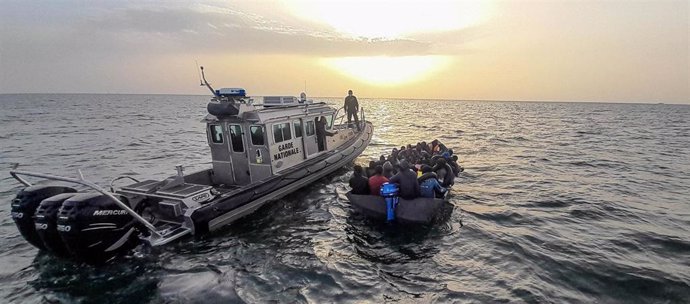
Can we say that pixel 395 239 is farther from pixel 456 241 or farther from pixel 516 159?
pixel 516 159

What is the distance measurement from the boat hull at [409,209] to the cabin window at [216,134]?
480 cm

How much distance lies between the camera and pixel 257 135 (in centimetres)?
1043

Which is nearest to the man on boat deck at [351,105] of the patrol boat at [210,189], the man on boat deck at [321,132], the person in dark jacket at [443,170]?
the patrol boat at [210,189]

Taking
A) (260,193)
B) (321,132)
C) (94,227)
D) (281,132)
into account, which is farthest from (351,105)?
(94,227)

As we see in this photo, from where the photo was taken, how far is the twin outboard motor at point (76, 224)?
20.1 feet

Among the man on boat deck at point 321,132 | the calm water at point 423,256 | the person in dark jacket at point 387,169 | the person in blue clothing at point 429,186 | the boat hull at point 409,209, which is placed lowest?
the calm water at point 423,256

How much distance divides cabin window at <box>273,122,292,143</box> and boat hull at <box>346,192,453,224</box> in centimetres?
344

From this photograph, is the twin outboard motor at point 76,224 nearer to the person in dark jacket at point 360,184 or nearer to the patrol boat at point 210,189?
the patrol boat at point 210,189

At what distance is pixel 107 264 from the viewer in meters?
6.98

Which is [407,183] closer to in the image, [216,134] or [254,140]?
[254,140]

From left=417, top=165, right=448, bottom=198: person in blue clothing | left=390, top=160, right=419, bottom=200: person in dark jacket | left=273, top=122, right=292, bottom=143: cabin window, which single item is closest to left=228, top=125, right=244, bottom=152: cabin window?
left=273, top=122, right=292, bottom=143: cabin window

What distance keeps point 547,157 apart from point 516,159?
6.88ft

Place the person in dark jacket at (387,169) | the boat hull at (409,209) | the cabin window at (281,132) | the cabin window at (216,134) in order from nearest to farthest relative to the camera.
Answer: the boat hull at (409,209), the person in dark jacket at (387,169), the cabin window at (216,134), the cabin window at (281,132)

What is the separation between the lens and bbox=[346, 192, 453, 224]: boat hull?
28.8 ft
